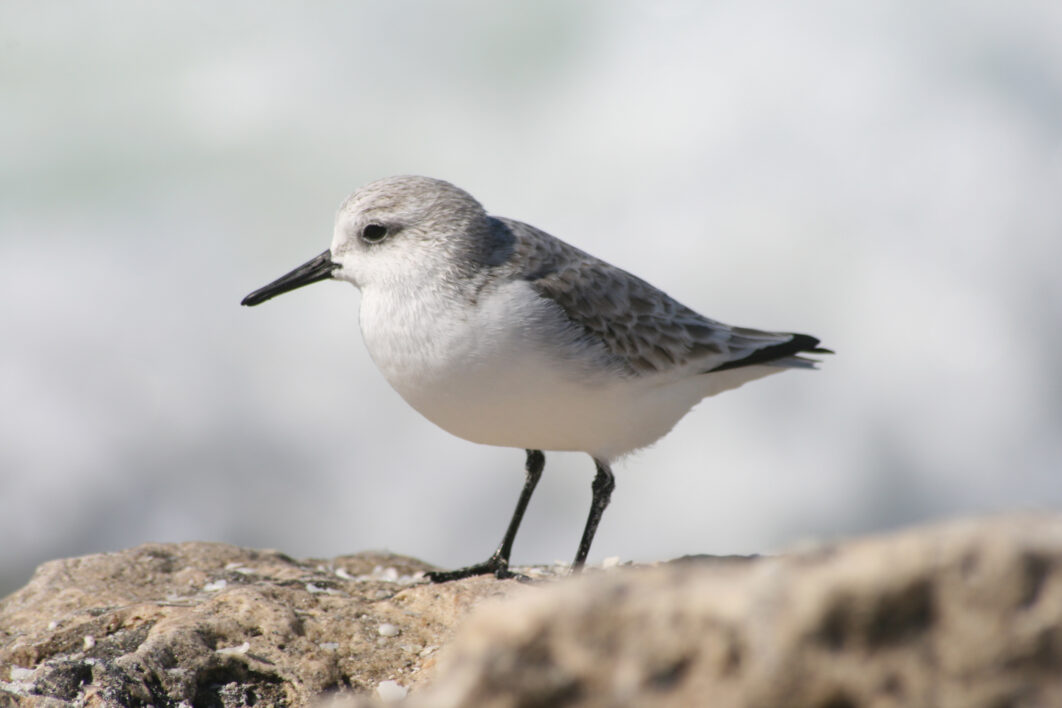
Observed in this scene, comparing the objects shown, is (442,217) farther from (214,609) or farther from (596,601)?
(596,601)

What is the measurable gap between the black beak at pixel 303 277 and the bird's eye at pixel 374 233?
12.1 inches

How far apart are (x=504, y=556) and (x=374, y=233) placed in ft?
6.66

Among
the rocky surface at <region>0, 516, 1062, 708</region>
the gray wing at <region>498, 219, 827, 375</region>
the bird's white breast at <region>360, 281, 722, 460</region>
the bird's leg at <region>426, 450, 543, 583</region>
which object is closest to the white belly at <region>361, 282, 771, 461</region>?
the bird's white breast at <region>360, 281, 722, 460</region>

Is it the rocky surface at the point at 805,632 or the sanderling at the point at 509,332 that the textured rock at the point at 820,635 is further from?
the sanderling at the point at 509,332

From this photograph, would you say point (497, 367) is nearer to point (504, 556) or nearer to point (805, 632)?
point (504, 556)

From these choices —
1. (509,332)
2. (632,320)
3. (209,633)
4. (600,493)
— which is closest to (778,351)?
(632,320)

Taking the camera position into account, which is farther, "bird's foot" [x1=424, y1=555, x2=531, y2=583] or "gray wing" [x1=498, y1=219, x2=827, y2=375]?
"bird's foot" [x1=424, y1=555, x2=531, y2=583]

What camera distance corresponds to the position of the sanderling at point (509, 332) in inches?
203

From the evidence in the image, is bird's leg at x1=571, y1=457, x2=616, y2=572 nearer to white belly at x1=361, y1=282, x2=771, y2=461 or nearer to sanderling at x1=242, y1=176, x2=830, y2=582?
sanderling at x1=242, y1=176, x2=830, y2=582

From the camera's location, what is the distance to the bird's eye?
555 cm

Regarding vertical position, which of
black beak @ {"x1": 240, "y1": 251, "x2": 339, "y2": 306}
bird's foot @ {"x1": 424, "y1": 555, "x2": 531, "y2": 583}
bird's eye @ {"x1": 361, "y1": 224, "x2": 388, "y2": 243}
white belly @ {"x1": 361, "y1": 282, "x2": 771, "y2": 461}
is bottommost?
bird's foot @ {"x1": 424, "y1": 555, "x2": 531, "y2": 583}

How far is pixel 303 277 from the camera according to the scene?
595cm

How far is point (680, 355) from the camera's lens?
19.5ft

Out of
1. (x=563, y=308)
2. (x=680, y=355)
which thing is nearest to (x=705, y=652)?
(x=563, y=308)
